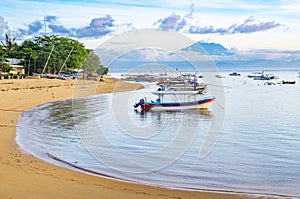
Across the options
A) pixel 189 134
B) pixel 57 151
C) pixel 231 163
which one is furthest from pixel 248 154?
pixel 57 151

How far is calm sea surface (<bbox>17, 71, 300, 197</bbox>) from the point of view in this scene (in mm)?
11703

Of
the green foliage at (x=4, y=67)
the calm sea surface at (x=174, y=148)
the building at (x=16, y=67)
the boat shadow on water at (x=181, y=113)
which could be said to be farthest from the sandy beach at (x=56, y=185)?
the building at (x=16, y=67)

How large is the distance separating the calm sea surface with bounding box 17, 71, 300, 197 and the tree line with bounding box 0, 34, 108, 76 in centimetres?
4307

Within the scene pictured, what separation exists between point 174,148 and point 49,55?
57.2 m

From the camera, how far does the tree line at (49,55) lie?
228 feet

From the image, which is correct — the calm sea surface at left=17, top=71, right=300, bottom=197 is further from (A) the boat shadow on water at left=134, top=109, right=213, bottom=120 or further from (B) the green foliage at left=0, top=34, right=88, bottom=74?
(B) the green foliage at left=0, top=34, right=88, bottom=74

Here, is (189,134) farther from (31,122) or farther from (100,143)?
(31,122)

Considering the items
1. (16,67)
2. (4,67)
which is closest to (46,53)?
(16,67)

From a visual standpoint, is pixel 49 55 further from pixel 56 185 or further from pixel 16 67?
pixel 56 185

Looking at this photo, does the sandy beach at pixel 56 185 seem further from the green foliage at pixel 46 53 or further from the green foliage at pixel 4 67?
the green foliage at pixel 46 53

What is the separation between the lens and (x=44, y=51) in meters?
71.5

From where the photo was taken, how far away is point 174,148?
1684 centimetres

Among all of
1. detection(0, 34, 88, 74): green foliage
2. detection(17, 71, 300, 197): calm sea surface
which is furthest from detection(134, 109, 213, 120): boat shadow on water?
detection(0, 34, 88, 74): green foliage

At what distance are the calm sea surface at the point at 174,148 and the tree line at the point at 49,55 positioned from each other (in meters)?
43.1
